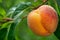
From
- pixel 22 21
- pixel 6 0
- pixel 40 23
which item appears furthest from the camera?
pixel 6 0

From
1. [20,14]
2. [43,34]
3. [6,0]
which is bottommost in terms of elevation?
[43,34]

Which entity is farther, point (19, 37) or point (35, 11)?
point (19, 37)

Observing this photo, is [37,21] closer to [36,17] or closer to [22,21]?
[36,17]

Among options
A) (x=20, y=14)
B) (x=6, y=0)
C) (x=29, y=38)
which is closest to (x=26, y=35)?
(x=29, y=38)

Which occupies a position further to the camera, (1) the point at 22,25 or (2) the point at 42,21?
(1) the point at 22,25

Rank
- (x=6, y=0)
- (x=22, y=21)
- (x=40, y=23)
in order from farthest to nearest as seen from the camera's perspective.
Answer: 1. (x=6, y=0)
2. (x=22, y=21)
3. (x=40, y=23)

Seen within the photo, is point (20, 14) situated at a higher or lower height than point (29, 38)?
higher

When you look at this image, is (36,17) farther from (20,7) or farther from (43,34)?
(20,7)
